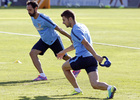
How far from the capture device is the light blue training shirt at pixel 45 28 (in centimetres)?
1068

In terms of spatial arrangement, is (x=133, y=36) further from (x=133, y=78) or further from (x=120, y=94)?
(x=120, y=94)

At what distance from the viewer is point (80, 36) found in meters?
8.23

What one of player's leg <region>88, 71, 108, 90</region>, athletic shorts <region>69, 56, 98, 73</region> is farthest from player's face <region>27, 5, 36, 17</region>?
player's leg <region>88, 71, 108, 90</region>

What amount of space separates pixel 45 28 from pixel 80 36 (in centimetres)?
277

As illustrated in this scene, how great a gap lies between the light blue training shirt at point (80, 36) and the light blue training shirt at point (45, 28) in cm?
222

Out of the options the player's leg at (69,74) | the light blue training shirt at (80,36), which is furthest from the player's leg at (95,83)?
the player's leg at (69,74)

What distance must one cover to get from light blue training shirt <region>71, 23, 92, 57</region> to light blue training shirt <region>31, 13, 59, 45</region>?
7.28 ft

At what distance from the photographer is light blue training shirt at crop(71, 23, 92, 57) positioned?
27.1 ft

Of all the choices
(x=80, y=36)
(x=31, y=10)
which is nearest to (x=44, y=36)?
(x=31, y=10)

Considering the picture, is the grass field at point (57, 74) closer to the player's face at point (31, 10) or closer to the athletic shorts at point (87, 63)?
the athletic shorts at point (87, 63)

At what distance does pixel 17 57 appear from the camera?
48.3 feet

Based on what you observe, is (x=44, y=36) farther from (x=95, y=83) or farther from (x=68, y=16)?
(x=95, y=83)

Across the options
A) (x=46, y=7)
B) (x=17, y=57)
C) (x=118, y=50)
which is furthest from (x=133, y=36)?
(x=46, y=7)

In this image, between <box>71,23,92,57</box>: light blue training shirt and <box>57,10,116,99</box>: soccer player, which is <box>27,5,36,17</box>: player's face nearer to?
<box>57,10,116,99</box>: soccer player
